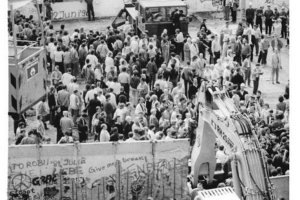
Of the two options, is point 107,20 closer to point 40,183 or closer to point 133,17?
point 133,17

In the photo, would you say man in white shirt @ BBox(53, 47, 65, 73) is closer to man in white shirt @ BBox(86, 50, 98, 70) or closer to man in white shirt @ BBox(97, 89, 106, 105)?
man in white shirt @ BBox(86, 50, 98, 70)

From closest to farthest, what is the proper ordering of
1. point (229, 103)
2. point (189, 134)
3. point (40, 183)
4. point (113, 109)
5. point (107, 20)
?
point (229, 103) → point (40, 183) → point (189, 134) → point (113, 109) → point (107, 20)

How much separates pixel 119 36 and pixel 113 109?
684 centimetres

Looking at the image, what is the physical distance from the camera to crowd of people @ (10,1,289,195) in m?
20.5

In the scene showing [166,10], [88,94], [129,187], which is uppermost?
[166,10]

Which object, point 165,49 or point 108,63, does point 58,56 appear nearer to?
point 108,63

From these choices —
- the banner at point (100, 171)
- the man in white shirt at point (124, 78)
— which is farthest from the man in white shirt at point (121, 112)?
the banner at point (100, 171)

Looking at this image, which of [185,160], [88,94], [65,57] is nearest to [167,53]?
[65,57]

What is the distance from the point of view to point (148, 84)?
25.8m

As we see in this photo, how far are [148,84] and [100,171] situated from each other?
26.7 feet

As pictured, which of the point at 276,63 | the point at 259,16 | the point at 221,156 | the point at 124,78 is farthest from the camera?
the point at 259,16

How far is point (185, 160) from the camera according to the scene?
1833 cm

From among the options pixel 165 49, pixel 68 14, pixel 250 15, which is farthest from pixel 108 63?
pixel 250 15

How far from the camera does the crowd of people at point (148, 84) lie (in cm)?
2045
